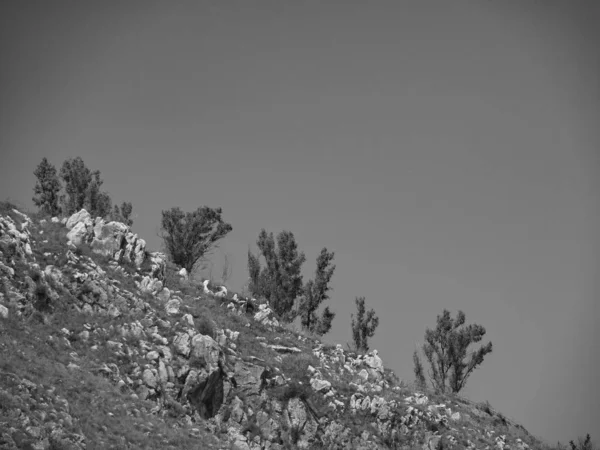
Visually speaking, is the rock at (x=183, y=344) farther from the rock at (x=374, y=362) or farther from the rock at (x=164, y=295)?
the rock at (x=374, y=362)

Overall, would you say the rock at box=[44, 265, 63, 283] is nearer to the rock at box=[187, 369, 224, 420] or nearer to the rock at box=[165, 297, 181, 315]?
the rock at box=[165, 297, 181, 315]

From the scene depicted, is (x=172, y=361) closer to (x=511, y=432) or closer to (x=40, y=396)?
(x=40, y=396)

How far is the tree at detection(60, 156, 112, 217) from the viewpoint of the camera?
2336 inches

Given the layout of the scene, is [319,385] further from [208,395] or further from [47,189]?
[47,189]

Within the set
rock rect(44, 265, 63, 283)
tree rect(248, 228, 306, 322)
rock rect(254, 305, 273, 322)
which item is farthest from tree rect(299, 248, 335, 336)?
rock rect(44, 265, 63, 283)

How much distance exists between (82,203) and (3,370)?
38.1 m

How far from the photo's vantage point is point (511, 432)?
156 feet

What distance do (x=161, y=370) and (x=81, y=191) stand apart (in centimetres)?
3299

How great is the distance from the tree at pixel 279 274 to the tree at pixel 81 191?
17317 millimetres

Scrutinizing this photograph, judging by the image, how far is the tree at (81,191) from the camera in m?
59.3

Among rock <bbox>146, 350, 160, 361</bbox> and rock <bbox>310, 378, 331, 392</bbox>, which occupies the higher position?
rock <bbox>310, 378, 331, 392</bbox>

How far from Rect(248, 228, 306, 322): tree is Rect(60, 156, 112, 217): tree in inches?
682

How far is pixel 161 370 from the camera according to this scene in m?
32.3

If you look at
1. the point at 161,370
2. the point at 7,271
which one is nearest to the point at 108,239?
the point at 7,271
